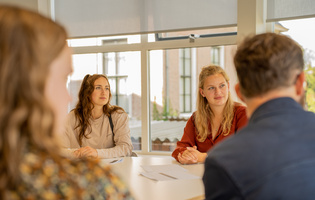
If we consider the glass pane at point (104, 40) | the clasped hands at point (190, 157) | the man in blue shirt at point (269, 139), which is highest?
the glass pane at point (104, 40)

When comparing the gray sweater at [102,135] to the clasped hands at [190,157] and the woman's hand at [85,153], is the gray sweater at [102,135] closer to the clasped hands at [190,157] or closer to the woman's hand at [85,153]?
the woman's hand at [85,153]

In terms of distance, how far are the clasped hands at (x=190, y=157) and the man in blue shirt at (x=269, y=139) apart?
5.02 ft

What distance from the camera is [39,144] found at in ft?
2.29

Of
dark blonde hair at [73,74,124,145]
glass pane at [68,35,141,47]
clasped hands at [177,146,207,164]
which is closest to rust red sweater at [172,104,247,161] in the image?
clasped hands at [177,146,207,164]

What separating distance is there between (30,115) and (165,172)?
1784 mm

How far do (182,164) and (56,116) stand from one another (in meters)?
2.03

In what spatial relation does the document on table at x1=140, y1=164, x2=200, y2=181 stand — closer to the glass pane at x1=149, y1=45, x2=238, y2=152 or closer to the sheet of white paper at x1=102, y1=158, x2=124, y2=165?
the sheet of white paper at x1=102, y1=158, x2=124, y2=165

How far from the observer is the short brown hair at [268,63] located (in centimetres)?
111

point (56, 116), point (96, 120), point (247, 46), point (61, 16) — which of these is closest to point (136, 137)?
point (96, 120)

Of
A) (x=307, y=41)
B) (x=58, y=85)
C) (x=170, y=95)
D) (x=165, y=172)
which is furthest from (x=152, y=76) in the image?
(x=58, y=85)

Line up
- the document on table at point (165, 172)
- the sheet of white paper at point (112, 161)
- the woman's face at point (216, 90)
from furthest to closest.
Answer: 1. the woman's face at point (216, 90)
2. the sheet of white paper at point (112, 161)
3. the document on table at point (165, 172)

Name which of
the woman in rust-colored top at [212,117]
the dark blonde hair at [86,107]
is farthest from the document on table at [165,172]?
the dark blonde hair at [86,107]

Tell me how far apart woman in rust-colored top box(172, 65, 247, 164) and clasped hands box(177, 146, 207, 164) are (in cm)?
8

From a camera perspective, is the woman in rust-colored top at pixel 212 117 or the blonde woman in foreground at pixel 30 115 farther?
the woman in rust-colored top at pixel 212 117
